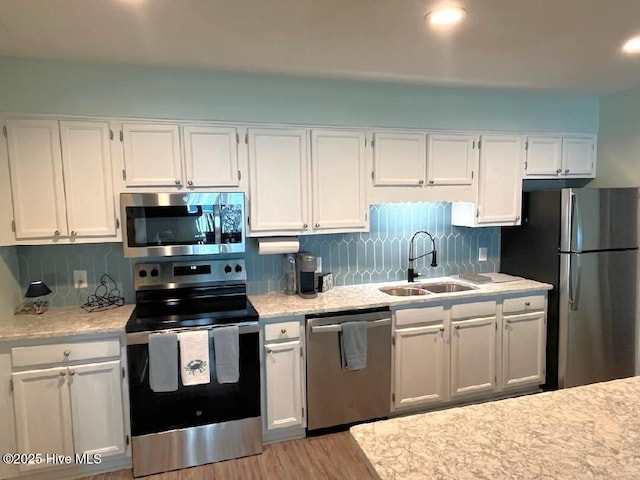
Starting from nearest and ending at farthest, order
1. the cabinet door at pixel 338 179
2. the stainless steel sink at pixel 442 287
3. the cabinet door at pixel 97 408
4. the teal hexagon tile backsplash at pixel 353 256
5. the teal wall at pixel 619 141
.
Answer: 1. the cabinet door at pixel 97 408
2. the teal hexagon tile backsplash at pixel 353 256
3. the cabinet door at pixel 338 179
4. the teal wall at pixel 619 141
5. the stainless steel sink at pixel 442 287

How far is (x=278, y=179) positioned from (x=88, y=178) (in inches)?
47.6

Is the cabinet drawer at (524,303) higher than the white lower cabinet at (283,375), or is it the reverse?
the cabinet drawer at (524,303)

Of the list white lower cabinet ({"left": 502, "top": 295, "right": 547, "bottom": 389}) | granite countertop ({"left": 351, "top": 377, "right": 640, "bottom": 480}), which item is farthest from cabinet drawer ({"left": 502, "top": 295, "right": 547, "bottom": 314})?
granite countertop ({"left": 351, "top": 377, "right": 640, "bottom": 480})

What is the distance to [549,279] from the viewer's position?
346 cm

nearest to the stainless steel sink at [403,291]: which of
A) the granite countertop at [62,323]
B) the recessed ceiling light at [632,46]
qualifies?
the granite countertop at [62,323]

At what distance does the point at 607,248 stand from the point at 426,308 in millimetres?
1547

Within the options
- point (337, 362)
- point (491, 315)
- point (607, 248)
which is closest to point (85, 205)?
point (337, 362)

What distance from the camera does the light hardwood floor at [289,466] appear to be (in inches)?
101

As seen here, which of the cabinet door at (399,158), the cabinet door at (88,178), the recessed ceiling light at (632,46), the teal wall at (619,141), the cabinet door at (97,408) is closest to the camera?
the recessed ceiling light at (632,46)

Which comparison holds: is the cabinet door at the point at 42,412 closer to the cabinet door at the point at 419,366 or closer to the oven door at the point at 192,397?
the oven door at the point at 192,397

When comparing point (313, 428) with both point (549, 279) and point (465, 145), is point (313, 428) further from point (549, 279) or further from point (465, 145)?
point (465, 145)

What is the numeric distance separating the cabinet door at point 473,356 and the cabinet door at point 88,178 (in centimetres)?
259

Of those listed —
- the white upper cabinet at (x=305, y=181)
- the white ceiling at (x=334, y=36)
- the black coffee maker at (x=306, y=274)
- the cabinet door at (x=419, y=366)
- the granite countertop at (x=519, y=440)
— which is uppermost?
the white ceiling at (x=334, y=36)

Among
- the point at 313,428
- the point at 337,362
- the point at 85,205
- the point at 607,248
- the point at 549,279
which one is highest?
the point at 85,205
